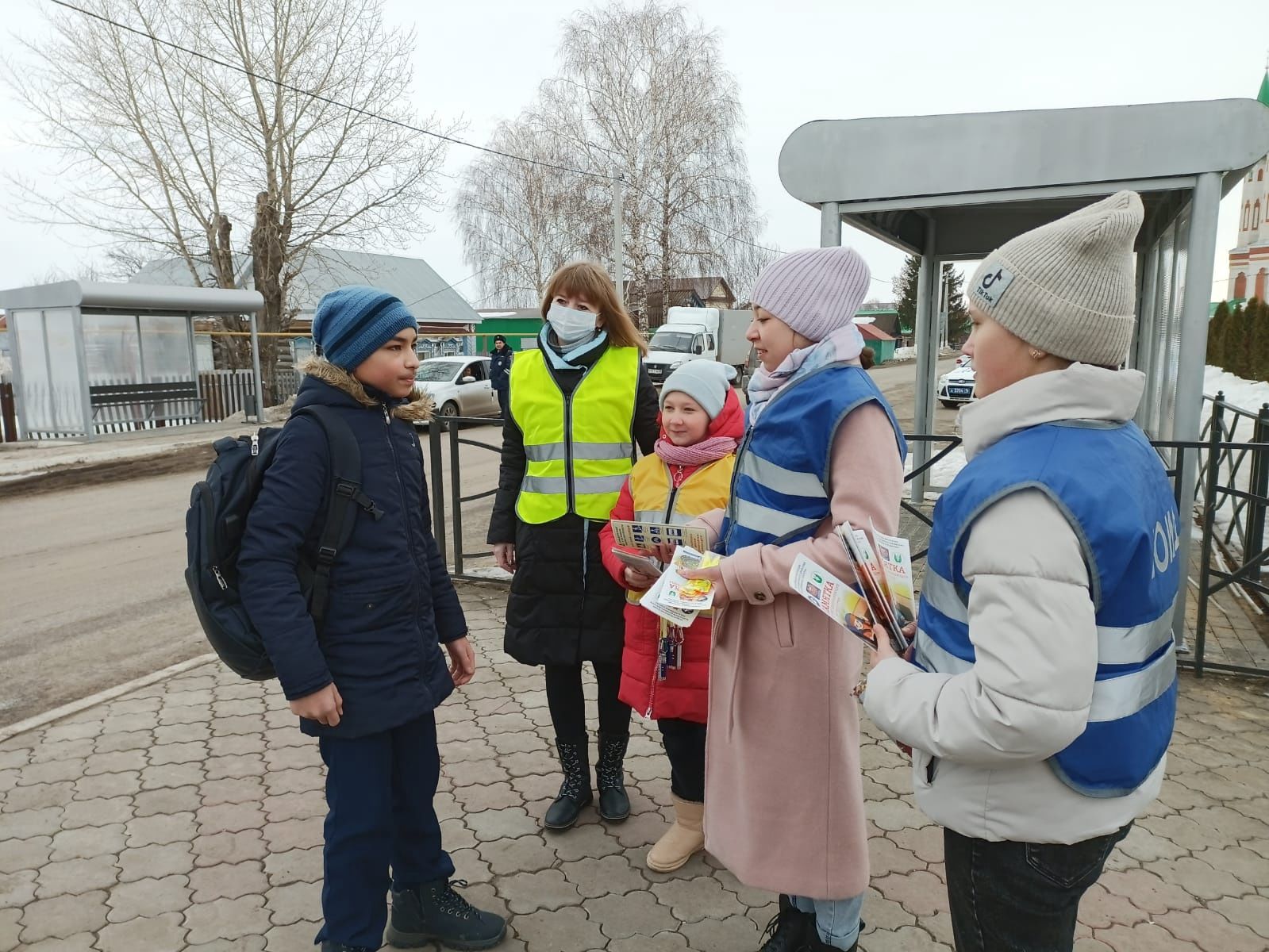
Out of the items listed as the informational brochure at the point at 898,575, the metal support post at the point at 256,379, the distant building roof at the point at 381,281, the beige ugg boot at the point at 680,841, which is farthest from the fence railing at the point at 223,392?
the informational brochure at the point at 898,575

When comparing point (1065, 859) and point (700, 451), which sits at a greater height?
point (700, 451)

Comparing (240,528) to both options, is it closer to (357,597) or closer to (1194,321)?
(357,597)

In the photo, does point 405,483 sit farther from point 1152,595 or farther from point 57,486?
point 57,486

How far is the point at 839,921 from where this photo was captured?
2252 millimetres

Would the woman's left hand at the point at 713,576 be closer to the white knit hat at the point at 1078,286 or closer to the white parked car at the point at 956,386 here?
the white knit hat at the point at 1078,286

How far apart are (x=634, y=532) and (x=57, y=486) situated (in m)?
11.9

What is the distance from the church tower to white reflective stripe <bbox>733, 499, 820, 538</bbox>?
2433 inches

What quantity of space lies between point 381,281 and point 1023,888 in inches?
1604

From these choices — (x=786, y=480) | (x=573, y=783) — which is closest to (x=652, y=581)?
(x=786, y=480)

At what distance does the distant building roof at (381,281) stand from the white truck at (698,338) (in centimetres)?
1044

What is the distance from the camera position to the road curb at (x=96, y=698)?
405 centimetres

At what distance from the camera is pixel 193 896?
2.78m

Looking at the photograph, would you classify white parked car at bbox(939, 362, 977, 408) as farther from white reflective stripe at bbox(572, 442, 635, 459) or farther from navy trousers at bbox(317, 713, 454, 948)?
navy trousers at bbox(317, 713, 454, 948)

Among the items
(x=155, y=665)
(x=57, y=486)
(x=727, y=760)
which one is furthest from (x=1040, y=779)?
(x=57, y=486)
